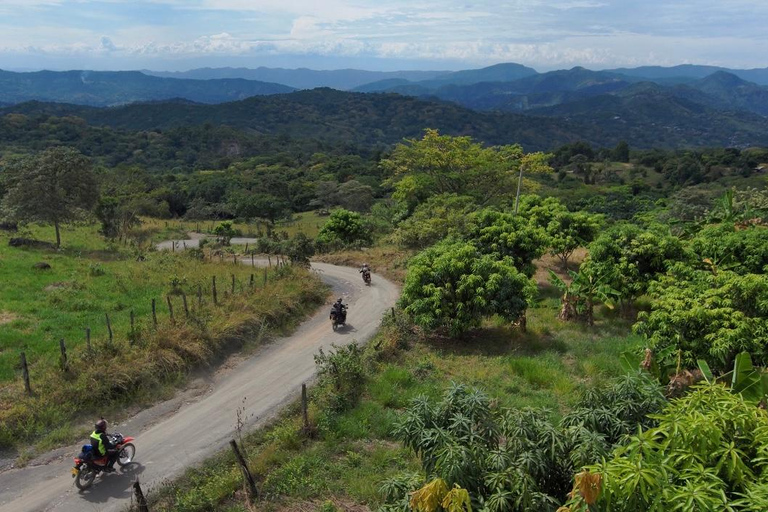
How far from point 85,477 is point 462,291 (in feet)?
36.3

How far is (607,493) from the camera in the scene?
5.51 m

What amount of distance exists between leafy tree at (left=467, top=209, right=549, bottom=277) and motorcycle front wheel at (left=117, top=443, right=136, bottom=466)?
1347cm

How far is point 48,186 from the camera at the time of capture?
2988 cm

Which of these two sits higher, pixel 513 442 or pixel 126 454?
pixel 513 442

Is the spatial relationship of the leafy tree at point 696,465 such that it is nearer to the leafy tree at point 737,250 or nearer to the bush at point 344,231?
the leafy tree at point 737,250

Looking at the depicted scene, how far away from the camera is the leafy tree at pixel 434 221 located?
27.2m

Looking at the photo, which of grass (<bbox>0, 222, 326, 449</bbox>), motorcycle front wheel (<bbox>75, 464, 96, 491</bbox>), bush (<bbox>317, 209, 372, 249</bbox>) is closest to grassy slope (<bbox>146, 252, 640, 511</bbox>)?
motorcycle front wheel (<bbox>75, 464, 96, 491</bbox>)

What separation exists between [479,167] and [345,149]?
14745cm

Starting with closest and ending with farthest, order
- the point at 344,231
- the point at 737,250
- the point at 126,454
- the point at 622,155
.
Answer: the point at 126,454 < the point at 737,250 < the point at 344,231 < the point at 622,155

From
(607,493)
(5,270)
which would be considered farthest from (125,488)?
(5,270)

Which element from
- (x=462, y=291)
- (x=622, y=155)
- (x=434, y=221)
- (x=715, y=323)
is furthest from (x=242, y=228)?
(x=622, y=155)

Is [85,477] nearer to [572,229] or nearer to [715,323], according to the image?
[715,323]

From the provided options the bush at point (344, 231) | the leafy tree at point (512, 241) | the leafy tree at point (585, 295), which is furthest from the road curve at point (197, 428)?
the bush at point (344, 231)

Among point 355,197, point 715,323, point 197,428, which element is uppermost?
point 715,323
